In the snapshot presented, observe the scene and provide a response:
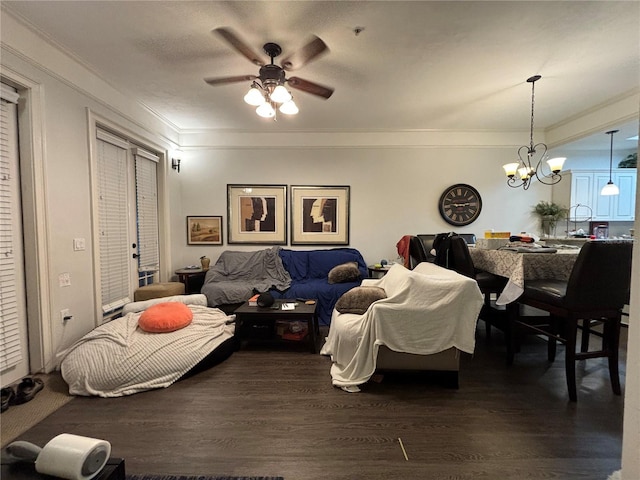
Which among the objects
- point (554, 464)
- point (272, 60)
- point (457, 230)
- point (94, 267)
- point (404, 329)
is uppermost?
point (272, 60)

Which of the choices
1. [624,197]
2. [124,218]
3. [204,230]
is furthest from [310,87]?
[624,197]

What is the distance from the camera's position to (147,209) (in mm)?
3811

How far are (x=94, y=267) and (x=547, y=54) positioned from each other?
15.5ft

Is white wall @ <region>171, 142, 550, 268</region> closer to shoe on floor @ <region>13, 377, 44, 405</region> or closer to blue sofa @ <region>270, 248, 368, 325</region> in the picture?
blue sofa @ <region>270, 248, 368, 325</region>

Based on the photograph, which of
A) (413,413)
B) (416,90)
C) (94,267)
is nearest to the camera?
Answer: (413,413)

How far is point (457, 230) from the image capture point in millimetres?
4535

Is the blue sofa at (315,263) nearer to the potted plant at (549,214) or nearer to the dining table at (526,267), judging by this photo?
the dining table at (526,267)

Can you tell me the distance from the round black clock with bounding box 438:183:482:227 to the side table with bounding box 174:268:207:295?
3.97m

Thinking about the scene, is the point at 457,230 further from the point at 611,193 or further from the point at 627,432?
the point at 627,432

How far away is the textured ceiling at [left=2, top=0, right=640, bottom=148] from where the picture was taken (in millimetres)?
1930


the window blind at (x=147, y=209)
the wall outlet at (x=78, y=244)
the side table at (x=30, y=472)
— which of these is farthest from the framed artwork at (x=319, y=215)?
the side table at (x=30, y=472)

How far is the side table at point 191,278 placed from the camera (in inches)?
155

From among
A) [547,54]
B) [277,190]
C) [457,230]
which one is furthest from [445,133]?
[277,190]

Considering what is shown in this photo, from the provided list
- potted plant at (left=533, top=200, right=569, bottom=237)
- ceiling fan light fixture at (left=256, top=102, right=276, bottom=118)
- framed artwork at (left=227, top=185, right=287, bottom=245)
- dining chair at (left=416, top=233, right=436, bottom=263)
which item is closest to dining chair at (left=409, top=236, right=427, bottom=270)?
dining chair at (left=416, top=233, right=436, bottom=263)
